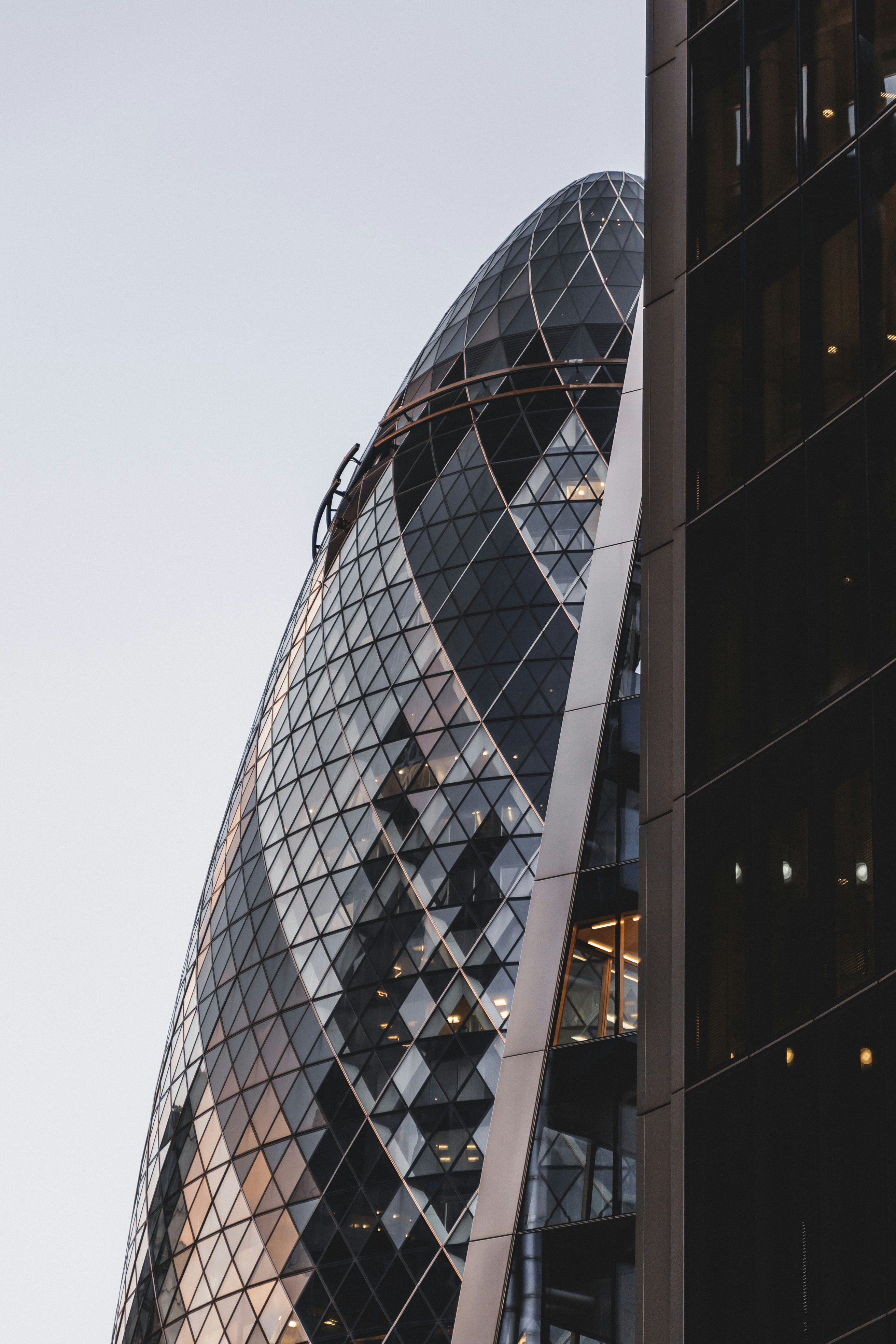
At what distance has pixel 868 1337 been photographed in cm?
1128

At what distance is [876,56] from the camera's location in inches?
596

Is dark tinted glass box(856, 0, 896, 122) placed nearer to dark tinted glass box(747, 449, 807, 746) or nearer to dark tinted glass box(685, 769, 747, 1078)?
dark tinted glass box(747, 449, 807, 746)

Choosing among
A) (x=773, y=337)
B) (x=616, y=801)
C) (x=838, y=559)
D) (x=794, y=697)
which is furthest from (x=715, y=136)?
(x=616, y=801)

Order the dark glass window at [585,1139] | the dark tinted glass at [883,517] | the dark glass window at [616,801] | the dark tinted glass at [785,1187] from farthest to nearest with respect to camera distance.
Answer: the dark glass window at [616,801]
the dark glass window at [585,1139]
the dark tinted glass at [883,517]
the dark tinted glass at [785,1187]

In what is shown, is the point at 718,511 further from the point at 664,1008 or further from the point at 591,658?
the point at 591,658

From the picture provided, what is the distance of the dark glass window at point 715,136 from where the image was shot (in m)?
18.2

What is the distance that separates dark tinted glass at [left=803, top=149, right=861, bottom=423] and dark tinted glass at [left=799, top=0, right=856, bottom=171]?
34 centimetres

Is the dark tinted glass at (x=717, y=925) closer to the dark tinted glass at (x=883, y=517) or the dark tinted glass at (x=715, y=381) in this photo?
the dark tinted glass at (x=883, y=517)

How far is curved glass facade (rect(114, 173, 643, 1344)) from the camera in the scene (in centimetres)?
4522

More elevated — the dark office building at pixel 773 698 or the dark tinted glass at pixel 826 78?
the dark tinted glass at pixel 826 78

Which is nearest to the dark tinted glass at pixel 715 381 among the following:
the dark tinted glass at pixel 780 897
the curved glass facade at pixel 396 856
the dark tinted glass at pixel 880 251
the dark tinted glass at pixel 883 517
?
the dark tinted glass at pixel 880 251

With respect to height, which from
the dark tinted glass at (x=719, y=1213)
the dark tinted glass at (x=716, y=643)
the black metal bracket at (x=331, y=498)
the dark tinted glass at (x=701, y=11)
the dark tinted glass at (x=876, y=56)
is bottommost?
the dark tinted glass at (x=719, y=1213)

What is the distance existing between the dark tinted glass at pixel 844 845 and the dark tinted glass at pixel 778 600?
28.1 inches

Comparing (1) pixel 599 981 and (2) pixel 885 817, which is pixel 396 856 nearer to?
(1) pixel 599 981
